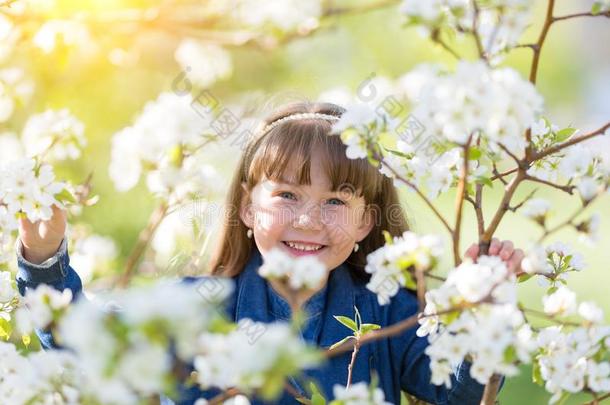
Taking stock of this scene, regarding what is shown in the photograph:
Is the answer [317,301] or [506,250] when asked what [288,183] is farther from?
[506,250]

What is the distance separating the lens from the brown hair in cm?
220

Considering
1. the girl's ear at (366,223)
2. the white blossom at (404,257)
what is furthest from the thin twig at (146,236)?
the white blossom at (404,257)

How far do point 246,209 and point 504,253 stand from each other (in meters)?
0.95

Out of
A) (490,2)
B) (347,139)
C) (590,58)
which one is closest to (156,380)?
(347,139)

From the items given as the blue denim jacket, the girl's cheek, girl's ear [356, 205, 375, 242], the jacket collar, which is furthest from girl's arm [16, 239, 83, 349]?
girl's ear [356, 205, 375, 242]

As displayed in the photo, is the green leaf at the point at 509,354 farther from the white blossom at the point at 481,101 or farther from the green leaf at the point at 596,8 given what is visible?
the green leaf at the point at 596,8

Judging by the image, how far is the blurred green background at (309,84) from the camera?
455 centimetres

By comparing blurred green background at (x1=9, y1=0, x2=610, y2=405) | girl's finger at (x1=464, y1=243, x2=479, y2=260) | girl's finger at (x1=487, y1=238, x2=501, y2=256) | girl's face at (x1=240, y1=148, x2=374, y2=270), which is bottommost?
blurred green background at (x1=9, y1=0, x2=610, y2=405)

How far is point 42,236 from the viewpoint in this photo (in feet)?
6.13

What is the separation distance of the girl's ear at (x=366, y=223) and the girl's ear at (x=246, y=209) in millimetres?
291

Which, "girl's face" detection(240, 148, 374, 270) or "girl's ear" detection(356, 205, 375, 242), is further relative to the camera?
"girl's ear" detection(356, 205, 375, 242)

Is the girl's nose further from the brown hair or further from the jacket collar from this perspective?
the jacket collar

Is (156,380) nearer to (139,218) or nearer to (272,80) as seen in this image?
(139,218)

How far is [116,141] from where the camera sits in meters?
2.04
